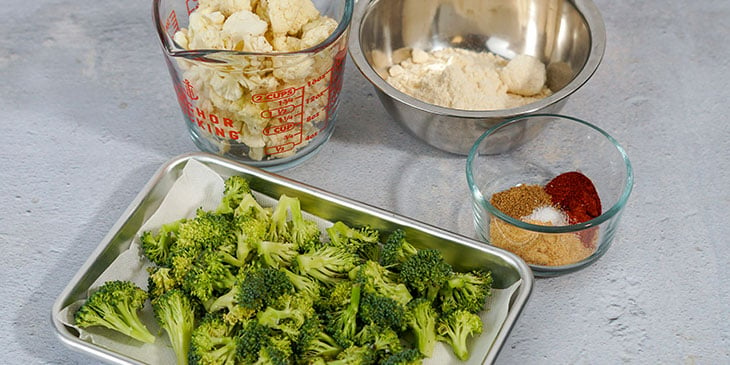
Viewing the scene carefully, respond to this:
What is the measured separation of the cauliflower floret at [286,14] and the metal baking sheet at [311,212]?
0.90 ft

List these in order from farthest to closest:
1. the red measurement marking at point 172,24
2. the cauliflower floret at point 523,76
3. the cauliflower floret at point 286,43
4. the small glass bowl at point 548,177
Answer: the cauliflower floret at point 523,76 < the red measurement marking at point 172,24 < the cauliflower floret at point 286,43 < the small glass bowl at point 548,177

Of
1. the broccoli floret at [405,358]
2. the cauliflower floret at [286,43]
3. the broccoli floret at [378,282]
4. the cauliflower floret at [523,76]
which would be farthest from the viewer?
the cauliflower floret at [523,76]

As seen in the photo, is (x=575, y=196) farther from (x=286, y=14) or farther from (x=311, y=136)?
(x=286, y=14)

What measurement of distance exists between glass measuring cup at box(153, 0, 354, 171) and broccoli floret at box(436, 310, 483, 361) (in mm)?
520

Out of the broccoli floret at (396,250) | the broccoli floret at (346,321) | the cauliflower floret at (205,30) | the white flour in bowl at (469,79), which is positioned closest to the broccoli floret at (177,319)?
the broccoli floret at (346,321)

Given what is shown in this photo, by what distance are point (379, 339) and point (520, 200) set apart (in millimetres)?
456

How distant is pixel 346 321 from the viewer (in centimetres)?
134

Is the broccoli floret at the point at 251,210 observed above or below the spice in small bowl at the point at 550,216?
above

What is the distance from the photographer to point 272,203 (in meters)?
1.58

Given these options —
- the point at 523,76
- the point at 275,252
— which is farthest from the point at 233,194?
the point at 523,76

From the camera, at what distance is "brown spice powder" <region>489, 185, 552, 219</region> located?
1.59 metres

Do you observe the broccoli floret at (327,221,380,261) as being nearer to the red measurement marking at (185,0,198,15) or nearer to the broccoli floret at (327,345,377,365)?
the broccoli floret at (327,345,377,365)

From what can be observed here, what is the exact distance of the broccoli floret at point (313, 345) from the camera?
1.32 meters

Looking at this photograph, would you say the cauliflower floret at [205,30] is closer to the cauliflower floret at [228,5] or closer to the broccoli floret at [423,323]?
the cauliflower floret at [228,5]
